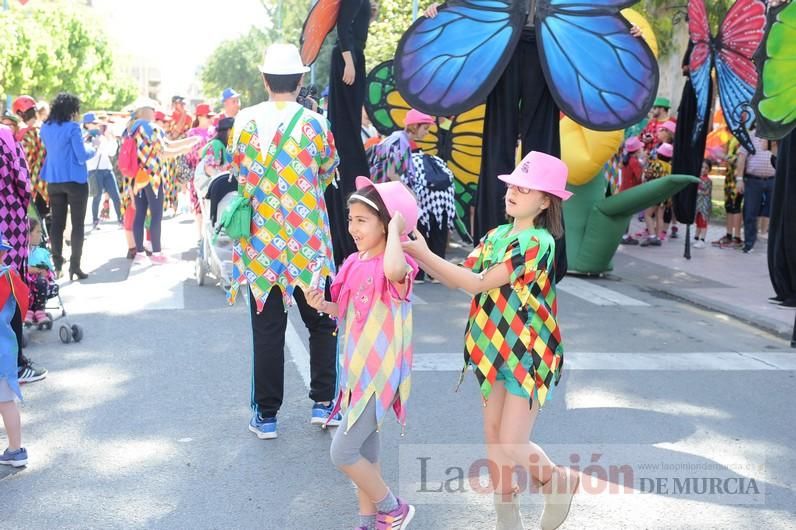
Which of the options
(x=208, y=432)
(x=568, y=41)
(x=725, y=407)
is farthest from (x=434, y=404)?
(x=568, y=41)

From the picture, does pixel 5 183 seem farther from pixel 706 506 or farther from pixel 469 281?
pixel 706 506

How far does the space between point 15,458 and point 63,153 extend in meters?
5.75

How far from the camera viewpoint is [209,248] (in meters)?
9.49

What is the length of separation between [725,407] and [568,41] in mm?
2556

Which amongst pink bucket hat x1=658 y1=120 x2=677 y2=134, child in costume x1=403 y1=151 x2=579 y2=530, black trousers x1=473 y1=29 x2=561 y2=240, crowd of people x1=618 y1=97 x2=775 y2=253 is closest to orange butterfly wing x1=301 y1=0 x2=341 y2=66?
black trousers x1=473 y1=29 x2=561 y2=240

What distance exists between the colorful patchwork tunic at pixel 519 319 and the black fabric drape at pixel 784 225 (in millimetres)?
5967

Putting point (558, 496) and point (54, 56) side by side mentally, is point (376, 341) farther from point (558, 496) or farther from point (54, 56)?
point (54, 56)

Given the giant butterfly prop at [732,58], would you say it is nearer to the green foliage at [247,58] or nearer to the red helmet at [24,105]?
the red helmet at [24,105]

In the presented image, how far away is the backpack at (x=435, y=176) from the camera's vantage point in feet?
32.7

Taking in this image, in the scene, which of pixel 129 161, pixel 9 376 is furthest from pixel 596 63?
pixel 129 161

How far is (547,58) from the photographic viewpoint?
6.27 meters

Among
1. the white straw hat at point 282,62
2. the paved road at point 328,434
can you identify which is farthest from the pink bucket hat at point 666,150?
the white straw hat at point 282,62

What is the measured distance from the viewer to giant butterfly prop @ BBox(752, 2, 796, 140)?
291 inches

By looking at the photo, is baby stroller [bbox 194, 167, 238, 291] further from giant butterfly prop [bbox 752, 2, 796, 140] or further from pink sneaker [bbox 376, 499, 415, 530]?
pink sneaker [bbox 376, 499, 415, 530]
